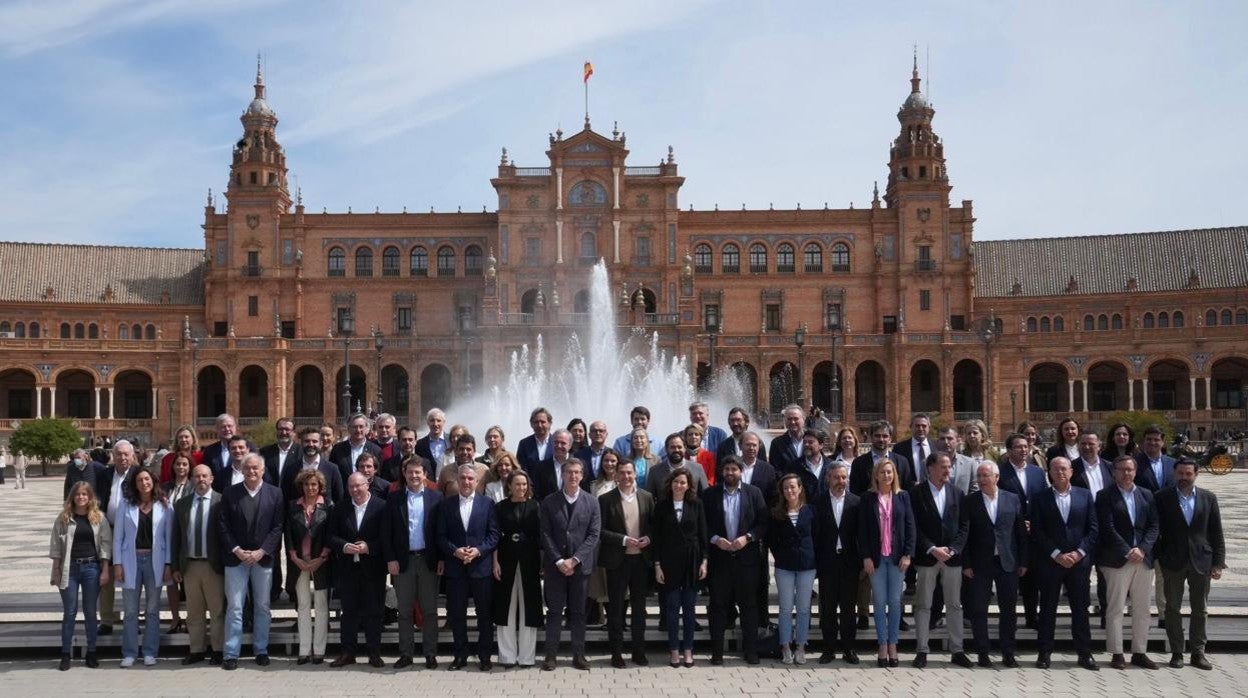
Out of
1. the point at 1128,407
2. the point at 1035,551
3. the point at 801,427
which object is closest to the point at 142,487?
the point at 801,427

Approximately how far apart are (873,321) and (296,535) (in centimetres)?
5792

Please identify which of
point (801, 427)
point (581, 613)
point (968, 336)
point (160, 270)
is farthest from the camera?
point (160, 270)

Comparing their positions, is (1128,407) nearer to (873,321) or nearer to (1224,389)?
(1224,389)

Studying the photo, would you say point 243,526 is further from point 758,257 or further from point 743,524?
point 758,257

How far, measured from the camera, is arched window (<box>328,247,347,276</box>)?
6694cm

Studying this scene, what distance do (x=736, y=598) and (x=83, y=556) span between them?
6.40 meters

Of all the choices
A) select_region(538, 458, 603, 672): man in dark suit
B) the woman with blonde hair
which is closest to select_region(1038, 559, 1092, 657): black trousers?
select_region(538, 458, 603, 672): man in dark suit

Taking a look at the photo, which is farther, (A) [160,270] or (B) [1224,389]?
(A) [160,270]

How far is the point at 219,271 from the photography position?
65562 mm

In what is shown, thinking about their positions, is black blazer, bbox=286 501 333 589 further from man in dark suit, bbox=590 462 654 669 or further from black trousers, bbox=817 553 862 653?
black trousers, bbox=817 553 862 653

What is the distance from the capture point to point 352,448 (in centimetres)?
1319

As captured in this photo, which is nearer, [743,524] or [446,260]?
[743,524]

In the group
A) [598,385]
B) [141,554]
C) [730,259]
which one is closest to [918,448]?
[141,554]

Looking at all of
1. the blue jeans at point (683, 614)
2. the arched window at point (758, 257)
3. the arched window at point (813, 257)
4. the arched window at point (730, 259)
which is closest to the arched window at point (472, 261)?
the arched window at point (730, 259)
